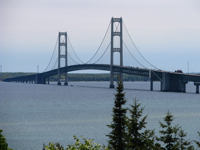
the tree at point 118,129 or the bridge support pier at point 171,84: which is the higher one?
the bridge support pier at point 171,84

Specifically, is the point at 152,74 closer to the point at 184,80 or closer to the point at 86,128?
the point at 184,80

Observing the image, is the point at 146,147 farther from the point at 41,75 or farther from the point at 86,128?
the point at 41,75

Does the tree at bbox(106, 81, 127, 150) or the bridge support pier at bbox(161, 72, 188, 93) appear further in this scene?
the bridge support pier at bbox(161, 72, 188, 93)

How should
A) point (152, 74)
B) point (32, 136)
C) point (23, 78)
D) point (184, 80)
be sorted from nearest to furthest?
point (32, 136), point (184, 80), point (152, 74), point (23, 78)

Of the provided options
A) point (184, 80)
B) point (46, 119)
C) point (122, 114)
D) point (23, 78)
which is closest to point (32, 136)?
point (46, 119)

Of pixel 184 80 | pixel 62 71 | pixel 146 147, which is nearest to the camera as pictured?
pixel 146 147

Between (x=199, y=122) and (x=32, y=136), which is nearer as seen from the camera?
(x=32, y=136)

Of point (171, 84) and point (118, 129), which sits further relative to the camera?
point (171, 84)

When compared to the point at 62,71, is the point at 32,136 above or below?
below

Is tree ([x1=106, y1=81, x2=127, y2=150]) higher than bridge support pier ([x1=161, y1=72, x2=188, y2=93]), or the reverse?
bridge support pier ([x1=161, y1=72, x2=188, y2=93])

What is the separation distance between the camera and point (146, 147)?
17734 millimetres

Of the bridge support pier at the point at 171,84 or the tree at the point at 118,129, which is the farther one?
the bridge support pier at the point at 171,84

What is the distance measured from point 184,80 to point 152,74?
8.78 m

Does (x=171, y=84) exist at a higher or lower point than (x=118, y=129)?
higher
